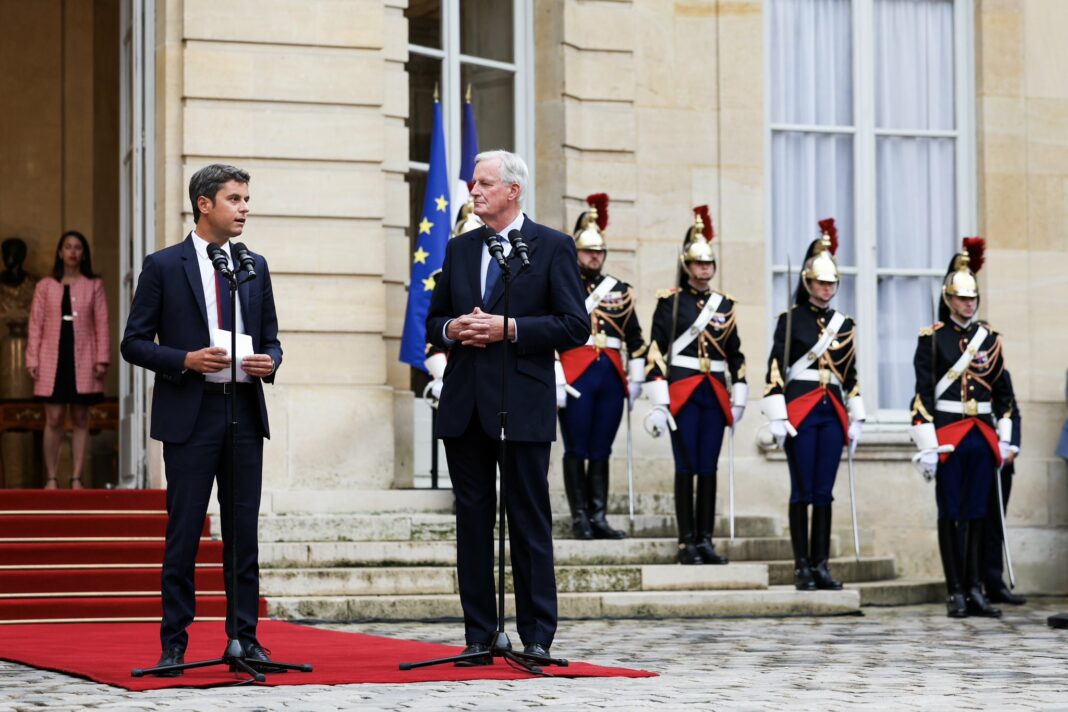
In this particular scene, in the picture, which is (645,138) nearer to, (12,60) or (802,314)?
(802,314)

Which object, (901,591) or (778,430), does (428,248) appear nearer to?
(778,430)

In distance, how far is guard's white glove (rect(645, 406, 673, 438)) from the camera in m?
11.5

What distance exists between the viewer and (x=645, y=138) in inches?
537

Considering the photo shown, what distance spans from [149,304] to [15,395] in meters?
8.92

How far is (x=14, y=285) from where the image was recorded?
15.6 metres

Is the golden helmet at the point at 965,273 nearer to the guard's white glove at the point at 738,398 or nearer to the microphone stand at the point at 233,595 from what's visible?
the guard's white glove at the point at 738,398

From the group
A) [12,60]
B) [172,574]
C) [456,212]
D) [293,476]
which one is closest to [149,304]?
[172,574]

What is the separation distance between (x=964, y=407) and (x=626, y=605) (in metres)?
2.24

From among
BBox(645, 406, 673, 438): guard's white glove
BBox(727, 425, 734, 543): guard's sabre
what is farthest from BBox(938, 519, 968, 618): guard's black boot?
BBox(645, 406, 673, 438): guard's white glove

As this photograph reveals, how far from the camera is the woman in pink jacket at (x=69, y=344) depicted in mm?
13461

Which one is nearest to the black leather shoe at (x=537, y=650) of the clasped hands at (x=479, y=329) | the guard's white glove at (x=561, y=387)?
the clasped hands at (x=479, y=329)

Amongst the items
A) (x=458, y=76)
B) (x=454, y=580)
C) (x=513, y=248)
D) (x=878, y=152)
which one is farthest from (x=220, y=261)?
(x=878, y=152)

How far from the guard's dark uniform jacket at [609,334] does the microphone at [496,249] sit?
451 centimetres

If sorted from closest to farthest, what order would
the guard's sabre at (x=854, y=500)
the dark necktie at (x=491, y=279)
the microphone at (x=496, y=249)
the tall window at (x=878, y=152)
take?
the microphone at (x=496, y=249), the dark necktie at (x=491, y=279), the guard's sabre at (x=854, y=500), the tall window at (x=878, y=152)
